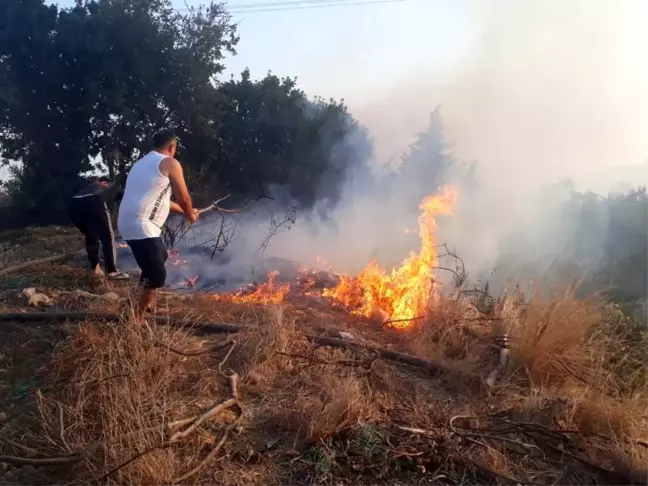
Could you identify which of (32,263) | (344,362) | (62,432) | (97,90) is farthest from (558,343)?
(97,90)

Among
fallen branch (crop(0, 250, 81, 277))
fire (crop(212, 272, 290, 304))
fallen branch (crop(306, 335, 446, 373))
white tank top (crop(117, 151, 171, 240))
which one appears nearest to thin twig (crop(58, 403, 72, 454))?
white tank top (crop(117, 151, 171, 240))

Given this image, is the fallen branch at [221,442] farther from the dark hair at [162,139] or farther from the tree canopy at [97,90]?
the tree canopy at [97,90]

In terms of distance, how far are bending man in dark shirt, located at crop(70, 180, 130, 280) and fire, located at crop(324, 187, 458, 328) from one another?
9.55 ft

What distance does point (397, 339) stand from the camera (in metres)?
6.02

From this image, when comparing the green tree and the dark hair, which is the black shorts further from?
the green tree

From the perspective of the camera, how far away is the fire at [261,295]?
6.74 meters

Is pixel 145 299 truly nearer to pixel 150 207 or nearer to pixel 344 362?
pixel 150 207

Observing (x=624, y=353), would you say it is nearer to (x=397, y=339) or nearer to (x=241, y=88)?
(x=397, y=339)

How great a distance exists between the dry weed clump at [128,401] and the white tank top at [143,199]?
2.97ft

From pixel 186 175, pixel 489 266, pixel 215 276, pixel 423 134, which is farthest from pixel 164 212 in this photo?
pixel 423 134

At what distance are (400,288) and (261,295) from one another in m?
1.87

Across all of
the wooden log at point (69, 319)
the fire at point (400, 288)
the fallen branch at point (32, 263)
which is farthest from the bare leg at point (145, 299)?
the fallen branch at point (32, 263)

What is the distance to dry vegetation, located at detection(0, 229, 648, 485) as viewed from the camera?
10.6 ft

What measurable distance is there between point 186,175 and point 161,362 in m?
14.4
